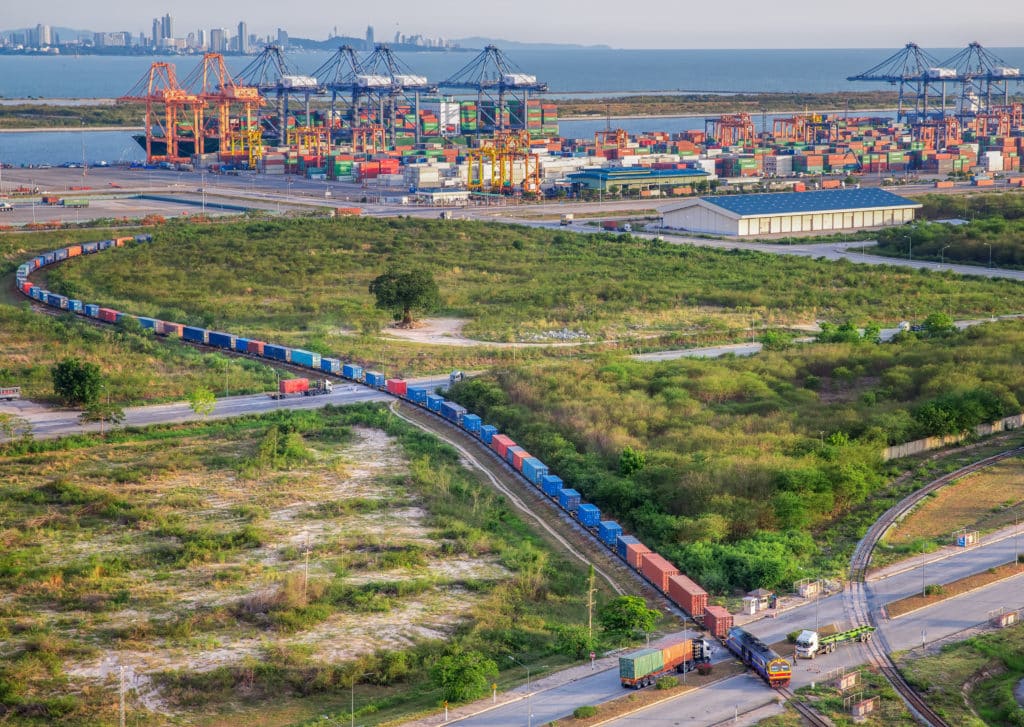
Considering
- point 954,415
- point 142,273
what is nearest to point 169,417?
point 954,415

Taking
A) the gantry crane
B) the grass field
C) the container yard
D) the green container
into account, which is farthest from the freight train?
the gantry crane

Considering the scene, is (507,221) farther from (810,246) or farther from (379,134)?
(379,134)

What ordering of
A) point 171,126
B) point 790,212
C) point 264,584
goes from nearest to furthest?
point 264,584, point 790,212, point 171,126

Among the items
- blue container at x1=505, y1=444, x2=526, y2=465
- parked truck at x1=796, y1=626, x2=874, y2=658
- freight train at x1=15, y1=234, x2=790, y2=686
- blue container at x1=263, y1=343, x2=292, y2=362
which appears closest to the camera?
parked truck at x1=796, y1=626, x2=874, y2=658

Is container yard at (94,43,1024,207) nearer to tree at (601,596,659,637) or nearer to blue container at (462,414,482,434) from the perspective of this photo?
blue container at (462,414,482,434)

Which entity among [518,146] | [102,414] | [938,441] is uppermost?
[518,146]

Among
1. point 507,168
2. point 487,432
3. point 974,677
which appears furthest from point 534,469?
point 507,168

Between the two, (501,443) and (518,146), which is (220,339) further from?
(518,146)
